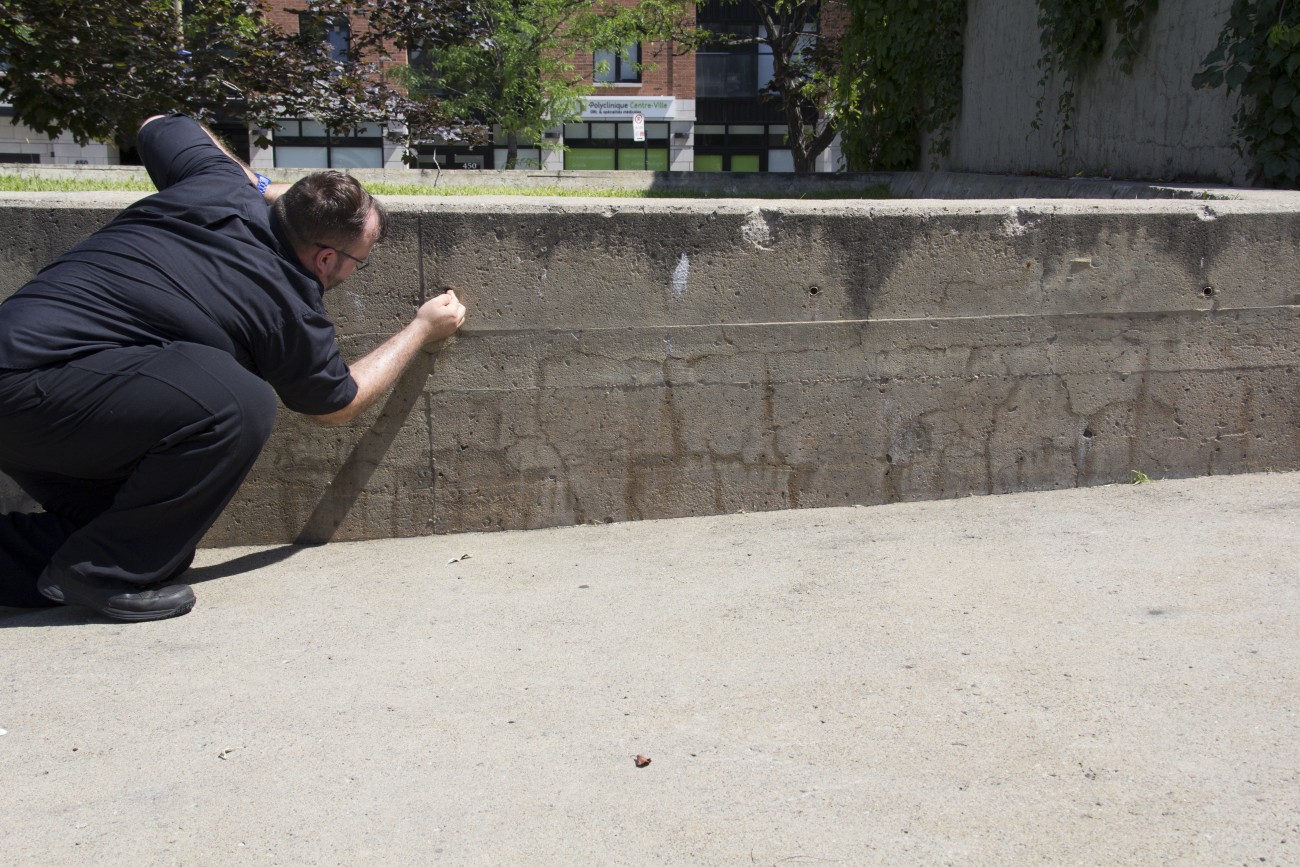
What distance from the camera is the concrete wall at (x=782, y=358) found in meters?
4.34

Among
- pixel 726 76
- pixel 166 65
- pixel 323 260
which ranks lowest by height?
pixel 323 260

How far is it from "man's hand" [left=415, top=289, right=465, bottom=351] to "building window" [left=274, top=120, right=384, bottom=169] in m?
30.8

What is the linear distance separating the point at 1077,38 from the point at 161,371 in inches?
312

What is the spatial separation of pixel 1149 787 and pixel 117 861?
2.08 m

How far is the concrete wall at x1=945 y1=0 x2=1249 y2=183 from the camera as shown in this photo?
740 centimetres

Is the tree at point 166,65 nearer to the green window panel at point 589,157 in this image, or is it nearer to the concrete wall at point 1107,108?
the concrete wall at point 1107,108

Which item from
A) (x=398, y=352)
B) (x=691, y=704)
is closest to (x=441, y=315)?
(x=398, y=352)

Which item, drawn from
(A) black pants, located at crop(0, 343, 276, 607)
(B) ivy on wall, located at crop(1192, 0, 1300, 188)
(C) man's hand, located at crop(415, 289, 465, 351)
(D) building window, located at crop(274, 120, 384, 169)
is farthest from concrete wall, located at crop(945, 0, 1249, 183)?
(D) building window, located at crop(274, 120, 384, 169)

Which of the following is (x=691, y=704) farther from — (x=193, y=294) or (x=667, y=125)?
(x=667, y=125)

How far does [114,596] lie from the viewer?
3.53 m

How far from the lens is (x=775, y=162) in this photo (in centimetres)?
3978

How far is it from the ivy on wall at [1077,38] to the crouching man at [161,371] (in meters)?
6.47

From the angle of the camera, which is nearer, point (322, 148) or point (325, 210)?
point (325, 210)

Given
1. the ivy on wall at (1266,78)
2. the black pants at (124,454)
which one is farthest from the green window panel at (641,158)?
the black pants at (124,454)
